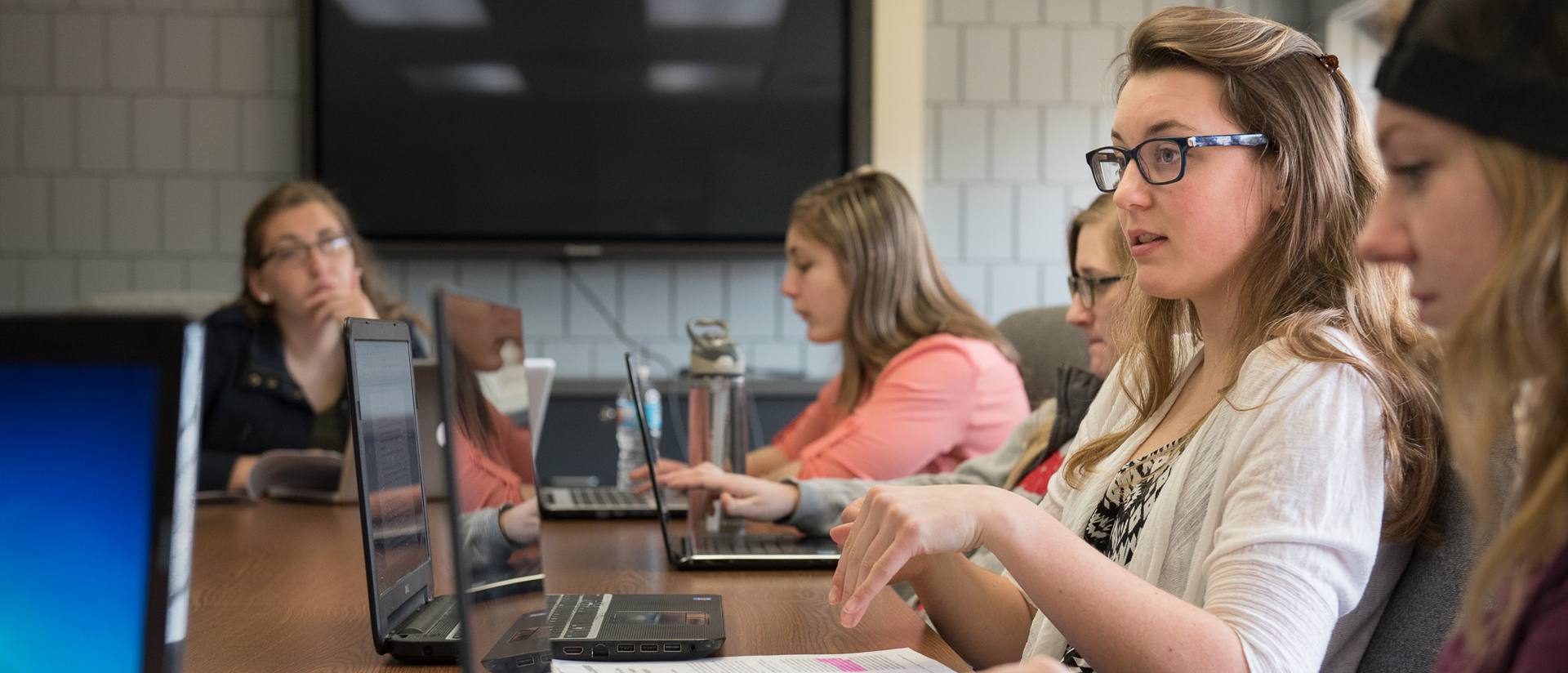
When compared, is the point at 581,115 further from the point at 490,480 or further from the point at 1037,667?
the point at 1037,667

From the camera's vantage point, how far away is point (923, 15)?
11.4 ft

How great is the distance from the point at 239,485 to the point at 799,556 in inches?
42.3

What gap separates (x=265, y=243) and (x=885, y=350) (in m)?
1.29

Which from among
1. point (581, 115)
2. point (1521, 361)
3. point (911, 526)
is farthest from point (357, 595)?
point (581, 115)

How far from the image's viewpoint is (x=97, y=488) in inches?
19.0

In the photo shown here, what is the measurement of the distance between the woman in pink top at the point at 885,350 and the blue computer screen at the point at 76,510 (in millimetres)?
1374

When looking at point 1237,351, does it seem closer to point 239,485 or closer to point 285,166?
point 239,485

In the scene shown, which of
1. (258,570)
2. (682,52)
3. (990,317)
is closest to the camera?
(258,570)

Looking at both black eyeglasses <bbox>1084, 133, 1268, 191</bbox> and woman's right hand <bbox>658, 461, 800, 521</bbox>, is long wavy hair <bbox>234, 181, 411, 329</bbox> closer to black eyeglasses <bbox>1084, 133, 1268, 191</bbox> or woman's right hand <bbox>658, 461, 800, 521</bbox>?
woman's right hand <bbox>658, 461, 800, 521</bbox>

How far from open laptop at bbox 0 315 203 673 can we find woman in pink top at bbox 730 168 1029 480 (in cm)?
137

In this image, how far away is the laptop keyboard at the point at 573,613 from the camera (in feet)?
2.76

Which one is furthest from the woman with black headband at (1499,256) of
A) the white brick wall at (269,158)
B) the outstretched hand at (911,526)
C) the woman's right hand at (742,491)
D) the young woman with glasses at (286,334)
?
the white brick wall at (269,158)

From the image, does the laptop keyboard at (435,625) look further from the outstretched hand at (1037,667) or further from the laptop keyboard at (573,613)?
the outstretched hand at (1037,667)

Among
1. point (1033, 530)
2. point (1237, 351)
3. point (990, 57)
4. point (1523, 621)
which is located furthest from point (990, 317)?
point (1523, 621)
